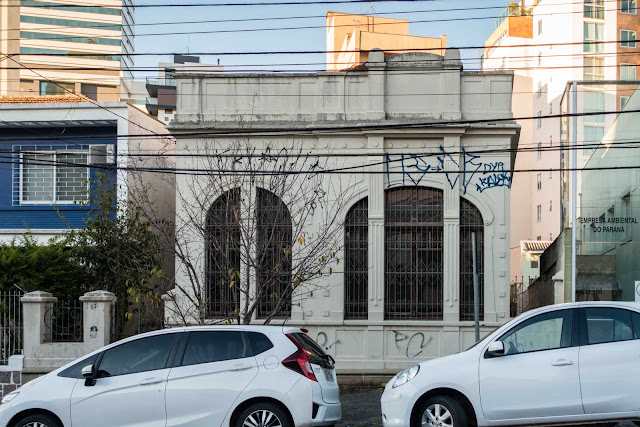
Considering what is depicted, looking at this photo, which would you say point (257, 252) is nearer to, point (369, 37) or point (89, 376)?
point (89, 376)

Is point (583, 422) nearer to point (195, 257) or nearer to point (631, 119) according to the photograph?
point (195, 257)

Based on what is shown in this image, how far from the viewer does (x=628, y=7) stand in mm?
44906

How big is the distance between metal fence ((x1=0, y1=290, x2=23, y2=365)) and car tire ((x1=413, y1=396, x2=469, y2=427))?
9427 millimetres

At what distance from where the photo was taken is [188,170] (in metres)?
16.2

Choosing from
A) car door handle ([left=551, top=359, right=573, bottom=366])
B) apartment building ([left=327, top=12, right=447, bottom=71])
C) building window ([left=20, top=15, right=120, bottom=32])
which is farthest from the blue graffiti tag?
building window ([left=20, top=15, right=120, bottom=32])

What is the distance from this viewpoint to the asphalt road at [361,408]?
1241 centimetres

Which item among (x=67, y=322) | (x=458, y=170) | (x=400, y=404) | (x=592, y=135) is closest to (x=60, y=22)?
(x=592, y=135)

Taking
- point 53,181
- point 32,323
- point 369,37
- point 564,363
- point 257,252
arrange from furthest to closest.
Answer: point 369,37 → point 53,181 → point 32,323 → point 257,252 → point 564,363

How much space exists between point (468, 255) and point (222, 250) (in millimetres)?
5273

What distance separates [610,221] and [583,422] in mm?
11083

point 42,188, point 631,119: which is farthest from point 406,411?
point 42,188

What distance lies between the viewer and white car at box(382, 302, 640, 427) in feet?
29.5

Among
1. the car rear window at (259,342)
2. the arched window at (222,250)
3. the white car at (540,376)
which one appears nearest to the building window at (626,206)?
the arched window at (222,250)

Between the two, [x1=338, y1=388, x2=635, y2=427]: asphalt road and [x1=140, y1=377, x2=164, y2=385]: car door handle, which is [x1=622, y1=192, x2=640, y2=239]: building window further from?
[x1=140, y1=377, x2=164, y2=385]: car door handle
